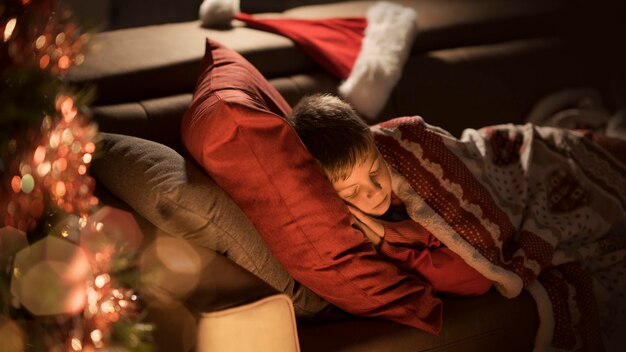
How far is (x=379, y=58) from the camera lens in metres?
2.33

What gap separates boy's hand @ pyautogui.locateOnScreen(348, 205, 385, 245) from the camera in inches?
62.6

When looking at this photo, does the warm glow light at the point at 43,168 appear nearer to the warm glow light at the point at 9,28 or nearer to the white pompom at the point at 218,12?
the warm glow light at the point at 9,28

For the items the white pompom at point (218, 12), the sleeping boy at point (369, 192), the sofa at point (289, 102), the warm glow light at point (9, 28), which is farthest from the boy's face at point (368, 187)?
the white pompom at point (218, 12)

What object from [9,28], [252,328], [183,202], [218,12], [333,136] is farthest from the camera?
[218,12]

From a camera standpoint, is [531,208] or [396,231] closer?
[396,231]

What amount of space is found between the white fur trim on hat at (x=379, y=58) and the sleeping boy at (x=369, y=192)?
0.60 m

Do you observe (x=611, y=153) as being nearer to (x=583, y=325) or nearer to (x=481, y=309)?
(x=583, y=325)

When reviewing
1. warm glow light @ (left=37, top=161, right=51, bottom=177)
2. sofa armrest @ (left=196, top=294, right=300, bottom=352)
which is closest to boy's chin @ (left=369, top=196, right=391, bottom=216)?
sofa armrest @ (left=196, top=294, right=300, bottom=352)

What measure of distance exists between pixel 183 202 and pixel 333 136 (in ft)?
1.18

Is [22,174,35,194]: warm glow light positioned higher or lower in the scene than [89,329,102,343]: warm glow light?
higher

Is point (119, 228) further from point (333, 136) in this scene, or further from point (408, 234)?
point (408, 234)

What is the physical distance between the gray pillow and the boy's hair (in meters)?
0.21

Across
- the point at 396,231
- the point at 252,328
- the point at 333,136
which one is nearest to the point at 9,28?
the point at 252,328

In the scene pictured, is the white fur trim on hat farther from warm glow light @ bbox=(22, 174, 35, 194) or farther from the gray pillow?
warm glow light @ bbox=(22, 174, 35, 194)
